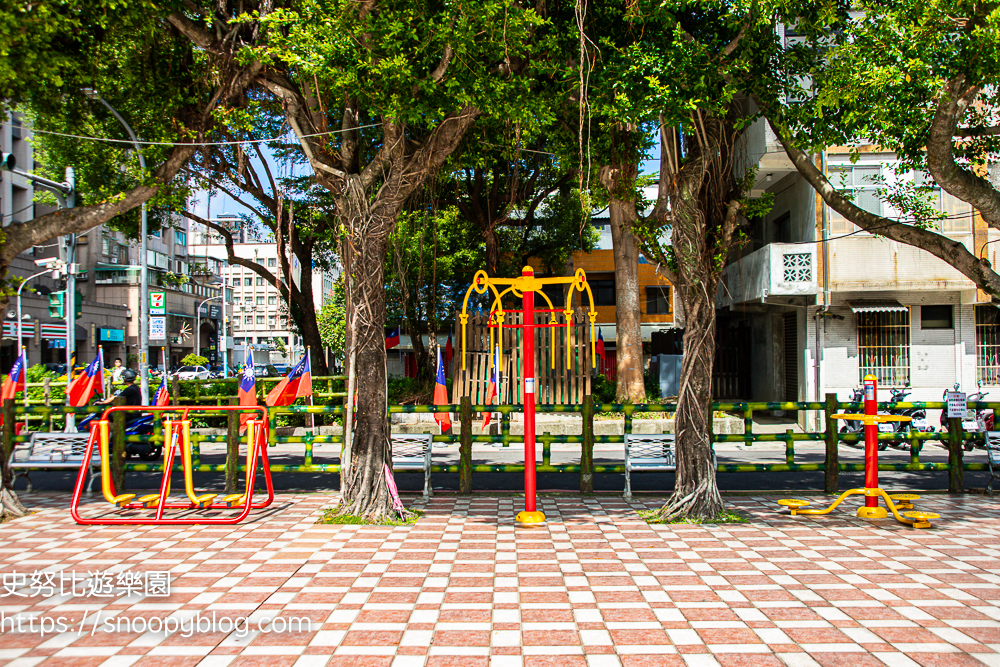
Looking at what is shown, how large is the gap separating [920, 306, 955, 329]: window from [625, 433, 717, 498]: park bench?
38.2 ft

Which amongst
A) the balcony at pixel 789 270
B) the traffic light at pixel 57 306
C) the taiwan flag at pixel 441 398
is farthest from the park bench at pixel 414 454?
the traffic light at pixel 57 306

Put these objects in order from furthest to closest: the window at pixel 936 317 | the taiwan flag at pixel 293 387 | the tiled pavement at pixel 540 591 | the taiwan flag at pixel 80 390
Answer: the window at pixel 936 317 < the taiwan flag at pixel 80 390 < the taiwan flag at pixel 293 387 < the tiled pavement at pixel 540 591

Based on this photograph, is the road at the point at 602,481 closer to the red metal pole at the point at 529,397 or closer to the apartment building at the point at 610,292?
the red metal pole at the point at 529,397

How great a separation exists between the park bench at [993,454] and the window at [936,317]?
8837 millimetres

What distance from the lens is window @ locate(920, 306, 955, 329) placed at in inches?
651

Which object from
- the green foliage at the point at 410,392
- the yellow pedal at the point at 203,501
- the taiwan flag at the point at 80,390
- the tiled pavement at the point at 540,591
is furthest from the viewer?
the green foliage at the point at 410,392

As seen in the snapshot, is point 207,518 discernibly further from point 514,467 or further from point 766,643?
point 766,643

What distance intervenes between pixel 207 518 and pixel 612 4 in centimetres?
783

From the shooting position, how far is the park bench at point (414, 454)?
28.5ft

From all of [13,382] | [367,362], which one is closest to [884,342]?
[367,362]

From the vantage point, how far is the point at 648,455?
8.70 meters

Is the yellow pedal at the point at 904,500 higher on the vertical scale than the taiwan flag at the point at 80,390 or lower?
lower

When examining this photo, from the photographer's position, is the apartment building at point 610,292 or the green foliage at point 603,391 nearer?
the green foliage at point 603,391

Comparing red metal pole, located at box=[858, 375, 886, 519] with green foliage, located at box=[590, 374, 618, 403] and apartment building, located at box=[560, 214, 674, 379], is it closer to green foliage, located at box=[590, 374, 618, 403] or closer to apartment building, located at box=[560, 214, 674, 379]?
green foliage, located at box=[590, 374, 618, 403]
